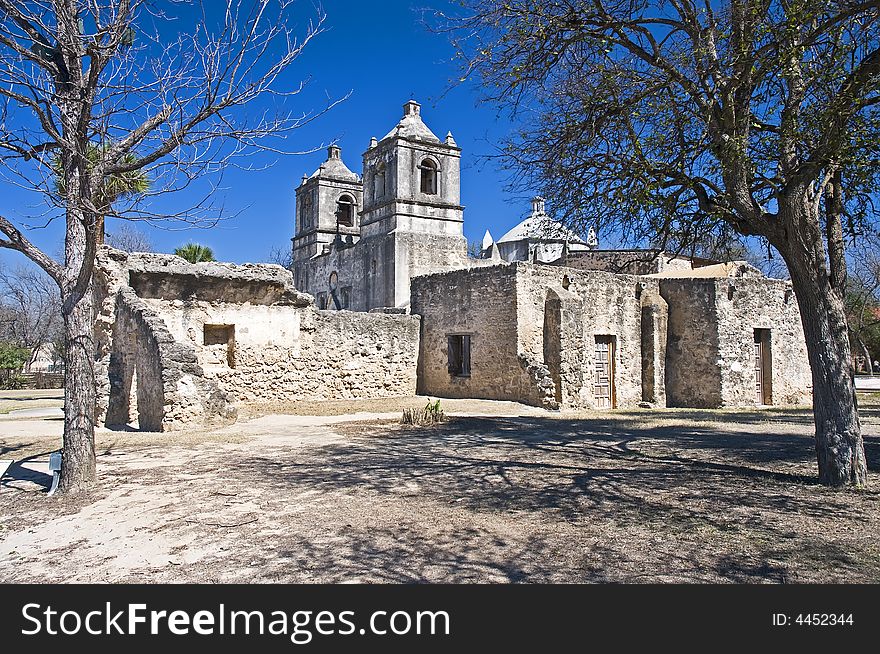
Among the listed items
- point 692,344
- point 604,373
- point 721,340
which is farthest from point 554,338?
point 721,340

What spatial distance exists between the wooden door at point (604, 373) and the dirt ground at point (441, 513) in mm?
6482

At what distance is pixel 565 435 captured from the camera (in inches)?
411

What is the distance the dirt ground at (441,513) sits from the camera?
157 inches

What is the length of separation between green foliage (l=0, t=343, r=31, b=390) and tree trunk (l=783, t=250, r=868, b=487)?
95.6 feet

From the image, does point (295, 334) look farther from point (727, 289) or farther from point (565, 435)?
point (727, 289)

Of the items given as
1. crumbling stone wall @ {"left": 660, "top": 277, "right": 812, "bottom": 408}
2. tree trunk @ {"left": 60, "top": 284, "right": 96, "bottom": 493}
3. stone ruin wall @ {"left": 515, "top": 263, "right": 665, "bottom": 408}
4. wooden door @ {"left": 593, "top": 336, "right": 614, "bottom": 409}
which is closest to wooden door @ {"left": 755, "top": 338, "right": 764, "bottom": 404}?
crumbling stone wall @ {"left": 660, "top": 277, "right": 812, "bottom": 408}

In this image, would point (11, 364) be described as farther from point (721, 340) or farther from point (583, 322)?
point (721, 340)

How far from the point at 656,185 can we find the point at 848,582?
438cm

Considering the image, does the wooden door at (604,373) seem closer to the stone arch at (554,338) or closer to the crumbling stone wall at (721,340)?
the stone arch at (554,338)

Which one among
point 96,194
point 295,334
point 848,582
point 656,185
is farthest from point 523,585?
point 295,334

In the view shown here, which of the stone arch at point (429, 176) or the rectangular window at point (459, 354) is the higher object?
the stone arch at point (429, 176)

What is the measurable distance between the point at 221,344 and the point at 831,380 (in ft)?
39.1

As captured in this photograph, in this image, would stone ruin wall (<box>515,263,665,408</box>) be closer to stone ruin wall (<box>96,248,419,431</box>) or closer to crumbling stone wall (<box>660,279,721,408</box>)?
crumbling stone wall (<box>660,279,721,408</box>)

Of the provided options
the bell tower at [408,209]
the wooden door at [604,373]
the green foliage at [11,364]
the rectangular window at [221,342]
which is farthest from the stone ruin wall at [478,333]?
the green foliage at [11,364]
